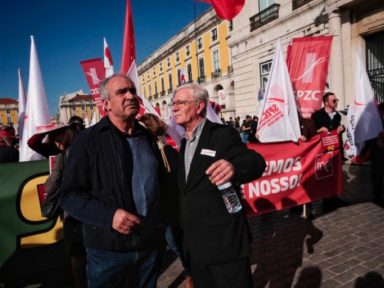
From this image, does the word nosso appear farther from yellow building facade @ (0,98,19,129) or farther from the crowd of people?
yellow building facade @ (0,98,19,129)

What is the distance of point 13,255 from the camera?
3648 millimetres

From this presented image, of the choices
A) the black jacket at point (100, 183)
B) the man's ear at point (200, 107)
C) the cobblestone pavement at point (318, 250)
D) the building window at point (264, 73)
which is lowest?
the cobblestone pavement at point (318, 250)

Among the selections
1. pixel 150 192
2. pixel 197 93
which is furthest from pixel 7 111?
pixel 150 192

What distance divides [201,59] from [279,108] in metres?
34.5

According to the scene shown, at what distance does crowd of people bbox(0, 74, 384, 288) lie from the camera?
1.90 meters

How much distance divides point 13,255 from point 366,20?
1299 centimetres

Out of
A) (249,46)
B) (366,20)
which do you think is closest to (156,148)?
(366,20)

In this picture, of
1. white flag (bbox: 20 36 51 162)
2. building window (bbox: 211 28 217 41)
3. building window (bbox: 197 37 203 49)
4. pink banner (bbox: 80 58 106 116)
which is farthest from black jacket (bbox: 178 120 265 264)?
building window (bbox: 197 37 203 49)

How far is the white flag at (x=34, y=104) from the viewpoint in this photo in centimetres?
480

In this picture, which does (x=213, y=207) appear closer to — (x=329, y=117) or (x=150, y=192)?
(x=150, y=192)

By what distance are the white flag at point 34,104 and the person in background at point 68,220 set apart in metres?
1.90

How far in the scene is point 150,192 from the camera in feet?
6.80

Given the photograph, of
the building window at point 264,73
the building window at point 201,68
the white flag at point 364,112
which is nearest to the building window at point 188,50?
the building window at point 201,68

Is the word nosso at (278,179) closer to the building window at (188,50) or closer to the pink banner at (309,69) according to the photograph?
the pink banner at (309,69)
